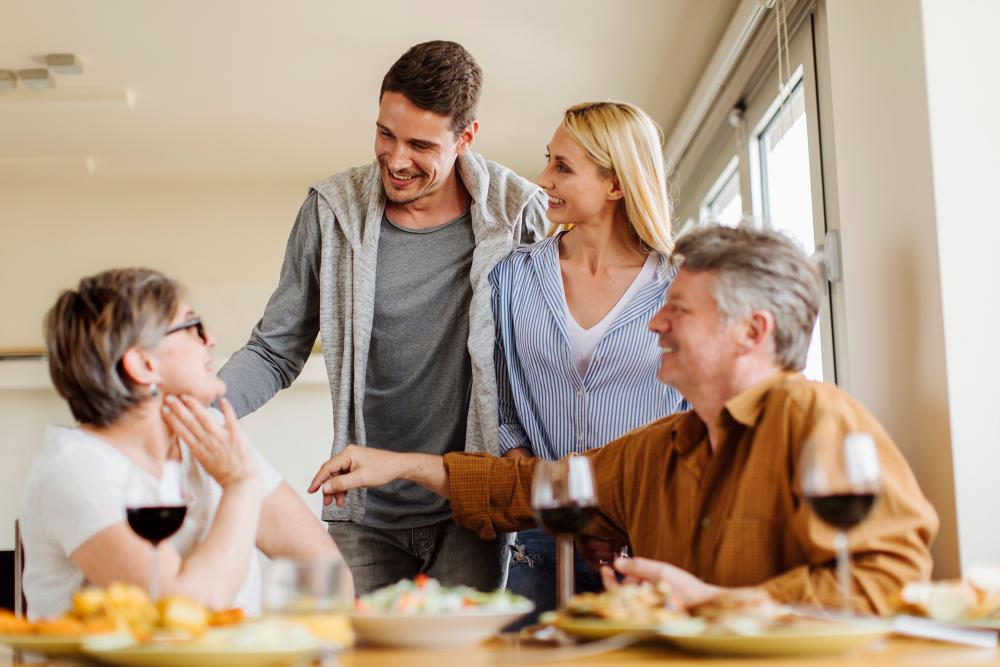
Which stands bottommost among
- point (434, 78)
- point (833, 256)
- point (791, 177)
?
point (833, 256)

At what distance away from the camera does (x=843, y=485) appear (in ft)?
4.03

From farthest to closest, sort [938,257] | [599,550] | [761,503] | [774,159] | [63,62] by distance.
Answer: [63,62]
[774,159]
[599,550]
[938,257]
[761,503]

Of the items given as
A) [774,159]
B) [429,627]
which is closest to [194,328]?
[429,627]

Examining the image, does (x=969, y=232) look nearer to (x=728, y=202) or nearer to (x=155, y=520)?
(x=155, y=520)


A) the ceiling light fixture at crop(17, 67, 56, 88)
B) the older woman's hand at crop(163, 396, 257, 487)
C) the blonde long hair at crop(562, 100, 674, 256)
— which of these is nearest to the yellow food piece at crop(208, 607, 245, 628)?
the older woman's hand at crop(163, 396, 257, 487)

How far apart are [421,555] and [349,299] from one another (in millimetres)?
550

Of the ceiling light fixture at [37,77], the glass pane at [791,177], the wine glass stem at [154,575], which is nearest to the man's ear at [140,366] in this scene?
the wine glass stem at [154,575]

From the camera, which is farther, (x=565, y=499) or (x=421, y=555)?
(x=421, y=555)

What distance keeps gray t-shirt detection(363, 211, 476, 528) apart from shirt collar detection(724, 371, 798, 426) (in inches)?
34.0

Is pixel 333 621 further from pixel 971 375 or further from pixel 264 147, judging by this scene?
pixel 264 147

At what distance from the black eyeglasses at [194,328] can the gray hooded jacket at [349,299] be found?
51 cm

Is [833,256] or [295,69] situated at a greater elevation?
[295,69]

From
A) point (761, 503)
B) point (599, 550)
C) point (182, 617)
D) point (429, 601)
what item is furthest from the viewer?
point (599, 550)

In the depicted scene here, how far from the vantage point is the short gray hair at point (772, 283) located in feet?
5.42
